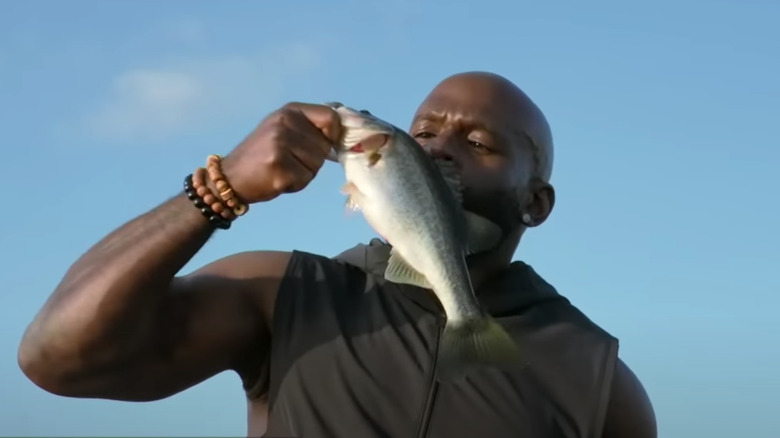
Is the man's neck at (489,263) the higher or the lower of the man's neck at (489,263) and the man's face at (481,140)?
the lower

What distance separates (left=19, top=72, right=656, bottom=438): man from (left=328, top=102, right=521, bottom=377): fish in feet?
0.45

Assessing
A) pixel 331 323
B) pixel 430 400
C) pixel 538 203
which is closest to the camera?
pixel 430 400

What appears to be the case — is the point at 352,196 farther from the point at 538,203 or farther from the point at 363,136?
the point at 538,203

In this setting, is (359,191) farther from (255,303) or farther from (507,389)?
(507,389)

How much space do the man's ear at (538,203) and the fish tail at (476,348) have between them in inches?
38.9

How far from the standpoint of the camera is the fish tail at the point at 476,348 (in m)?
3.82

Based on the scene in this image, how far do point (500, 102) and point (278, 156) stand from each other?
4.44 feet

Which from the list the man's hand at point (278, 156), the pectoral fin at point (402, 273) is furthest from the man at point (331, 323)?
the pectoral fin at point (402, 273)

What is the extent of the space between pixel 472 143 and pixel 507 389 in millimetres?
1008

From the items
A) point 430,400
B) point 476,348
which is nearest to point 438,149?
point 476,348

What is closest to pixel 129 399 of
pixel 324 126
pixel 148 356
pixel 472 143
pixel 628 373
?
pixel 148 356

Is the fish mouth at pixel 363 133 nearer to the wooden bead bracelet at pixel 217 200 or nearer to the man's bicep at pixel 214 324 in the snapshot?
the wooden bead bracelet at pixel 217 200

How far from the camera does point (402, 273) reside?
12.9 ft

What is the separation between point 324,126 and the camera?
375 centimetres
